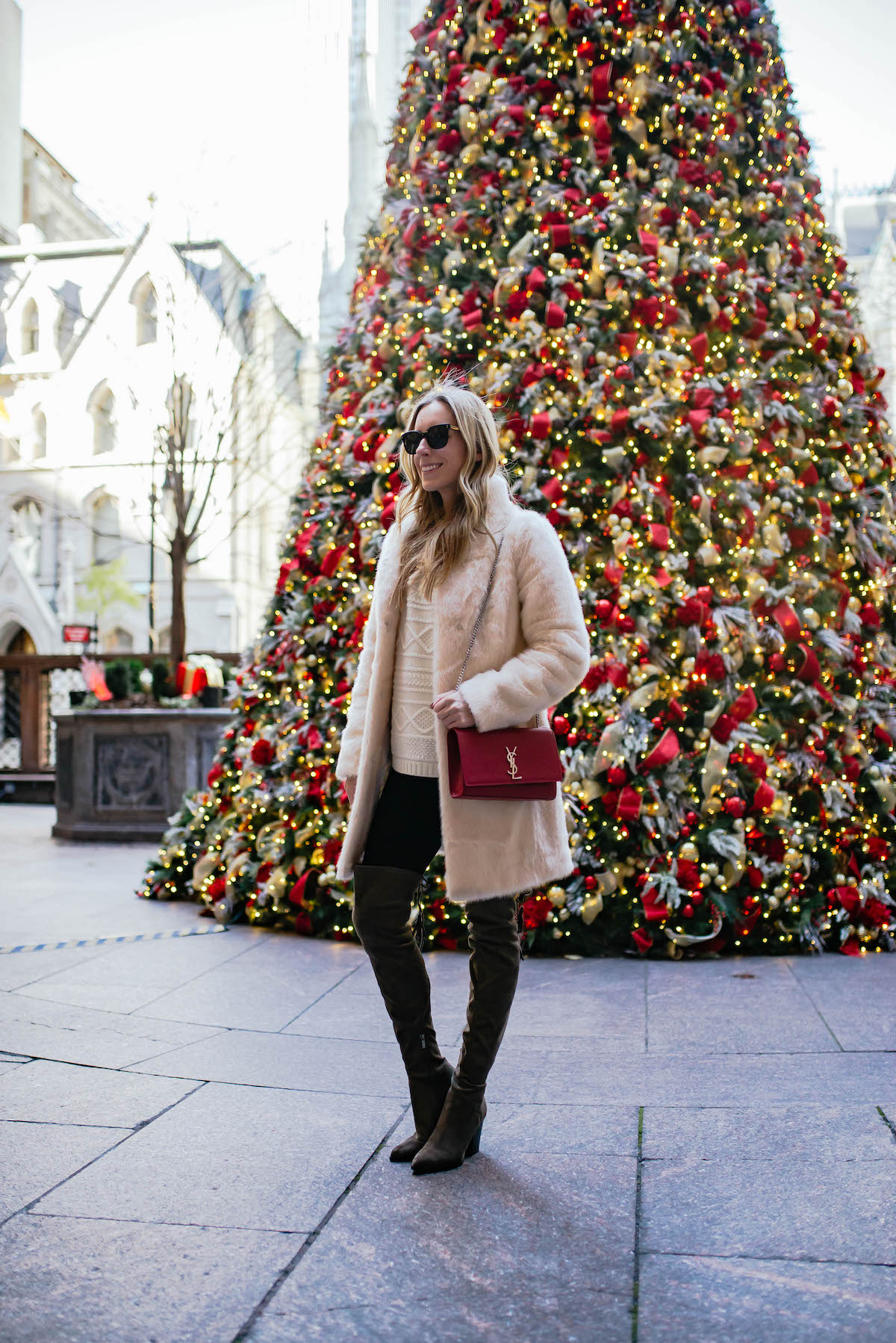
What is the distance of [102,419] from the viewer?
40000mm

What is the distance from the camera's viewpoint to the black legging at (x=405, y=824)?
305 centimetres

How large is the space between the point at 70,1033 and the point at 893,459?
487 centimetres

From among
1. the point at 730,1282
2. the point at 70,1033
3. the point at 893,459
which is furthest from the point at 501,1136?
the point at 893,459

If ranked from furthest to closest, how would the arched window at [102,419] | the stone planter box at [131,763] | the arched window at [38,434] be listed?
1. the arched window at [38,434]
2. the arched window at [102,419]
3. the stone planter box at [131,763]

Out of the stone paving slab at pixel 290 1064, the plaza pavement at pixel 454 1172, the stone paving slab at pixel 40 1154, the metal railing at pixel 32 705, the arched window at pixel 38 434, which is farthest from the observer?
the arched window at pixel 38 434

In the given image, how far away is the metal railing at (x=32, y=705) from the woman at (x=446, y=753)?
16.2 meters

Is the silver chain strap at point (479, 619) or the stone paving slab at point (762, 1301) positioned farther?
the silver chain strap at point (479, 619)

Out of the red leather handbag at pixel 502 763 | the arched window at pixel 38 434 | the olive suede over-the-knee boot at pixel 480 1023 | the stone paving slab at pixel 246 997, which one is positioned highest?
the arched window at pixel 38 434

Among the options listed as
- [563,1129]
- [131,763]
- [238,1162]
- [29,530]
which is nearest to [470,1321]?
[238,1162]

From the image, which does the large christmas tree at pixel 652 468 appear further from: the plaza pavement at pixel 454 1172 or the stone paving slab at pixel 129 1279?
the stone paving slab at pixel 129 1279

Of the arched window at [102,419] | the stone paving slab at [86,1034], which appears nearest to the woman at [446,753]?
the stone paving slab at [86,1034]

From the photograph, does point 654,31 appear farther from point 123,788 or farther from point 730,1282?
point 123,788

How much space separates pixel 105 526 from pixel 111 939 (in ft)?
116

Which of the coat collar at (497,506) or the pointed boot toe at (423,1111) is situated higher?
the coat collar at (497,506)
